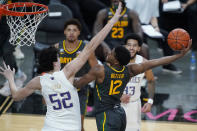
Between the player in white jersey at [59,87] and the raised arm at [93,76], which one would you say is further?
the raised arm at [93,76]

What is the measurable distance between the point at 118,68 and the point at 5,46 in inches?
164

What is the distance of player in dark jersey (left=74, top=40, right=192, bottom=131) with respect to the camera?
5133mm

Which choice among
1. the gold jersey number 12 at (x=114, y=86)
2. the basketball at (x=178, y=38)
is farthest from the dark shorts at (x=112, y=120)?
the basketball at (x=178, y=38)

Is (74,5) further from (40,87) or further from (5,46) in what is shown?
(40,87)

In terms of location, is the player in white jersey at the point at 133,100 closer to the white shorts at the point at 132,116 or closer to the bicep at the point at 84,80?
the white shorts at the point at 132,116

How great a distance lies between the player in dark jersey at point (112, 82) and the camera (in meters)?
5.13

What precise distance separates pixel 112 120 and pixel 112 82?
44cm

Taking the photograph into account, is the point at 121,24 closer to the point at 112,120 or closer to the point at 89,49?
the point at 112,120

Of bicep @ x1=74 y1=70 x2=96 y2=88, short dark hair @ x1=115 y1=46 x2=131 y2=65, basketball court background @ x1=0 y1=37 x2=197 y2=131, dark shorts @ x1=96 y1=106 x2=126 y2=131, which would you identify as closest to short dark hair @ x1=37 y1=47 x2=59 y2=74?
bicep @ x1=74 y1=70 x2=96 y2=88

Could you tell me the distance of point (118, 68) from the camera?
17.0 feet

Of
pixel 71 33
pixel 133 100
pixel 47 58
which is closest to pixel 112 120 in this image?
pixel 133 100

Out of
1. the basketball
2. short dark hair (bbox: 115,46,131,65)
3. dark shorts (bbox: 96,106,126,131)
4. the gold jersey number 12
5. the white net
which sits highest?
the white net

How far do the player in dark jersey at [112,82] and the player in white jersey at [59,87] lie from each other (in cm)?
41

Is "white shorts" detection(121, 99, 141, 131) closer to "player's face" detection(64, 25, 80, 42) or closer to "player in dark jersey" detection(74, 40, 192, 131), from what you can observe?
"player in dark jersey" detection(74, 40, 192, 131)
